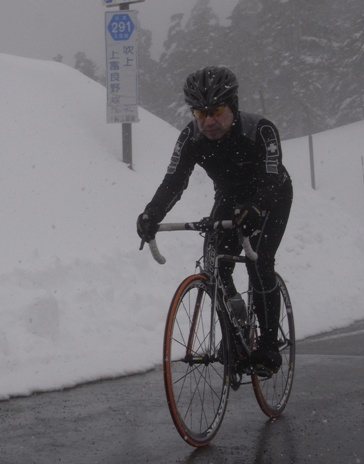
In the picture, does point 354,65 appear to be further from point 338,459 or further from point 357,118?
point 338,459

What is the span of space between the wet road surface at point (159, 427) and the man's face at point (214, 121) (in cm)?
179

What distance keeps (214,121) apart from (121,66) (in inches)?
402

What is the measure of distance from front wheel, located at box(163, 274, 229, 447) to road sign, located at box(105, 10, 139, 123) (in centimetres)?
1015

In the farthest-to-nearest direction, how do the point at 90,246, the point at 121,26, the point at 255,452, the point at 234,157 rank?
the point at 121,26
the point at 90,246
the point at 234,157
the point at 255,452

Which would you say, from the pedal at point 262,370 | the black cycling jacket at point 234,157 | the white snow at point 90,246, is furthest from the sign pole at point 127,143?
the pedal at point 262,370

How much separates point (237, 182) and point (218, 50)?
203 ft

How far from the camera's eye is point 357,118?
202 ft

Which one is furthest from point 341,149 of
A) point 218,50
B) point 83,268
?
point 83,268

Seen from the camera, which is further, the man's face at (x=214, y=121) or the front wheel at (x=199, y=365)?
the man's face at (x=214, y=121)

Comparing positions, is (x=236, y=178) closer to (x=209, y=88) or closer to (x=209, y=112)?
(x=209, y=112)

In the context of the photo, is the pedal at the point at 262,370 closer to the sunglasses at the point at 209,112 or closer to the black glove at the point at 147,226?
the black glove at the point at 147,226

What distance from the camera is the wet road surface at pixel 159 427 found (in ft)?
14.1

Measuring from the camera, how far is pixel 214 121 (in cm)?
480

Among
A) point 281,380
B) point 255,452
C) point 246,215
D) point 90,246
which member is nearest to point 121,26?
point 90,246
